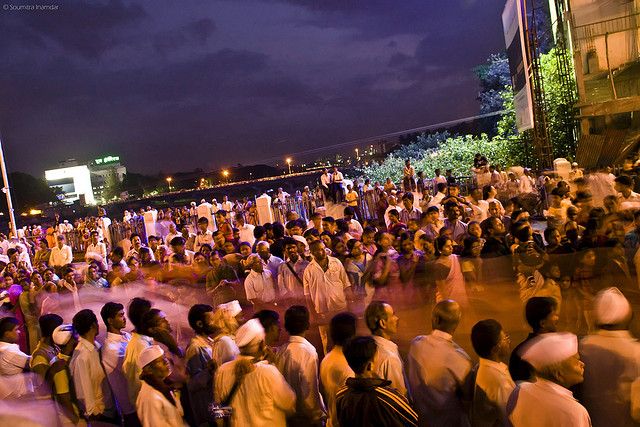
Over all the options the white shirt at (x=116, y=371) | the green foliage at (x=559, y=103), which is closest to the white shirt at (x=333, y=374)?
the white shirt at (x=116, y=371)

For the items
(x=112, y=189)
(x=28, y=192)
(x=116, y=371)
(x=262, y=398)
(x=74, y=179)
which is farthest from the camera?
(x=112, y=189)

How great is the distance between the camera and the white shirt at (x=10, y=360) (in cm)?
484

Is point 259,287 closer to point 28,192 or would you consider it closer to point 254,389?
point 254,389

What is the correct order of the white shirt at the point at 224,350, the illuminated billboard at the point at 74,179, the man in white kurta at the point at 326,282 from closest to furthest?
the white shirt at the point at 224,350, the man in white kurta at the point at 326,282, the illuminated billboard at the point at 74,179

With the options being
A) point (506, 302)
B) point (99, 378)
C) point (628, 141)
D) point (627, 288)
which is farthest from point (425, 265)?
point (628, 141)

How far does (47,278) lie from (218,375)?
5.73 meters

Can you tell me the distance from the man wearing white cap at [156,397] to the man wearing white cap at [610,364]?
2636 millimetres

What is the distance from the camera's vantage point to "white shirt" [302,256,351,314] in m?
6.04

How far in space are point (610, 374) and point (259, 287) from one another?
4.33 metres

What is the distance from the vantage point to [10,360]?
489 cm

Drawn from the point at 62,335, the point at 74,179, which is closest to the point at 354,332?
the point at 62,335

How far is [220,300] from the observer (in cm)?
653

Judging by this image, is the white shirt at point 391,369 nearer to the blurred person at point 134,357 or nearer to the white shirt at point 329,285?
the blurred person at point 134,357

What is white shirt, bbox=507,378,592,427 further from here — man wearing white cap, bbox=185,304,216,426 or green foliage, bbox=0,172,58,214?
green foliage, bbox=0,172,58,214
